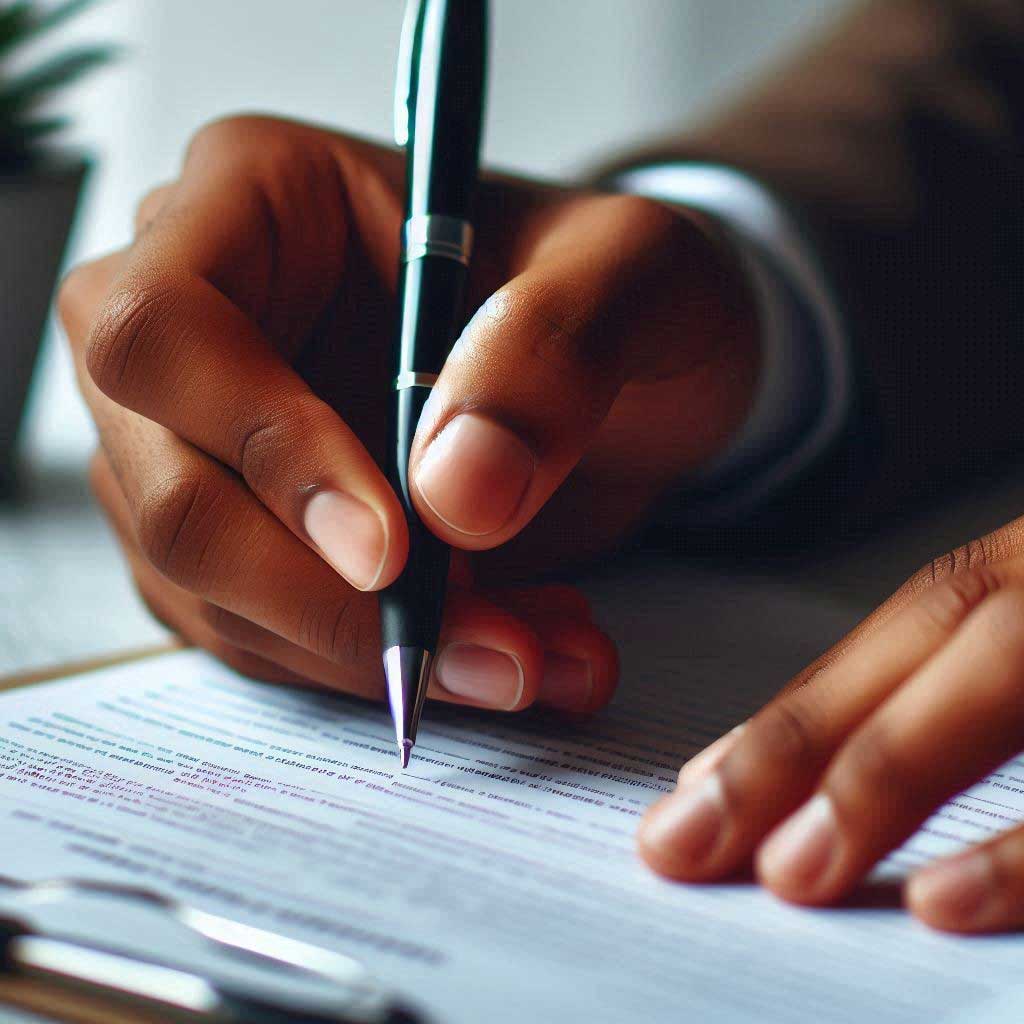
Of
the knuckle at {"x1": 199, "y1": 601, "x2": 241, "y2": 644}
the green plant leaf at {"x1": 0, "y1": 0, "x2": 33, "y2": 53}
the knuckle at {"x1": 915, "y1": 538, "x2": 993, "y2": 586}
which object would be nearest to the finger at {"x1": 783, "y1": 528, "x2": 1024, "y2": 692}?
the knuckle at {"x1": 915, "y1": 538, "x2": 993, "y2": 586}

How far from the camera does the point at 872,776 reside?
0.92ft

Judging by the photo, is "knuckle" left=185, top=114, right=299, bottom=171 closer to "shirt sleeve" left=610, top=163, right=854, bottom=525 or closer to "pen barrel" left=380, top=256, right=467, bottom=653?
"pen barrel" left=380, top=256, right=467, bottom=653

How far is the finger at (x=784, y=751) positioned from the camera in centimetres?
28

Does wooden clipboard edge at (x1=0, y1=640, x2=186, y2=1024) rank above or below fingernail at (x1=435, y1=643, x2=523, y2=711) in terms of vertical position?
below

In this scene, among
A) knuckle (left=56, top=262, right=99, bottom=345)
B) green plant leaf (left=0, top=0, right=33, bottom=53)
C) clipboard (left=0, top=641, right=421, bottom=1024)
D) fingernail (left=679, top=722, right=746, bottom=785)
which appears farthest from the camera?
green plant leaf (left=0, top=0, right=33, bottom=53)

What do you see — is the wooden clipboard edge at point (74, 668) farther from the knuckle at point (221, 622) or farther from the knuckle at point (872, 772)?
the knuckle at point (872, 772)

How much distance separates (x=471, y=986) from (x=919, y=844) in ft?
0.49

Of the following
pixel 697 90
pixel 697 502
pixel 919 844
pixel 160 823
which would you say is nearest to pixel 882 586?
pixel 697 502

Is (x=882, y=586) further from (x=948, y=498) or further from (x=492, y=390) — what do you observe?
(x=492, y=390)

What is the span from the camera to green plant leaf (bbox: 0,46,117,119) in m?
0.75

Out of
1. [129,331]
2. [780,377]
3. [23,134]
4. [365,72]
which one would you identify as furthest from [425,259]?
[365,72]

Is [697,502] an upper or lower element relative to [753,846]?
upper

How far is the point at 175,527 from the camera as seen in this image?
396mm

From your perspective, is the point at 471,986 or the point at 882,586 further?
the point at 882,586
